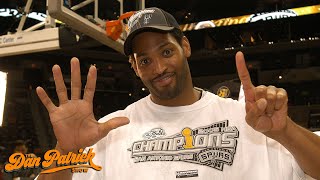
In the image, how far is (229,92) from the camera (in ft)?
12.0

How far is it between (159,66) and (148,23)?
20 cm

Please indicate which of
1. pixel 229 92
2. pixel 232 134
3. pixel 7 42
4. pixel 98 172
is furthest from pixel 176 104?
pixel 7 42

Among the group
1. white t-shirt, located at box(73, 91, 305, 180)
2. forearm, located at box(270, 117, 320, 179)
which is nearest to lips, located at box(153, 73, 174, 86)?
white t-shirt, located at box(73, 91, 305, 180)

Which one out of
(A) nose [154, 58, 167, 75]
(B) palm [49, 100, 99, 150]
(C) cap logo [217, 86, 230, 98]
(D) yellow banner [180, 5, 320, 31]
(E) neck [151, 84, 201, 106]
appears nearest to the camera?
(B) palm [49, 100, 99, 150]

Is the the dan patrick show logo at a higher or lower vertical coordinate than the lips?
lower

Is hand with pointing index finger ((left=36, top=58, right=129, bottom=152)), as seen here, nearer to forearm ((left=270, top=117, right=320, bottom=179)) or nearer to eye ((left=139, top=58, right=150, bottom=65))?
eye ((left=139, top=58, right=150, bottom=65))

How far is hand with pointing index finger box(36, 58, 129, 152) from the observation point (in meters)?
1.47

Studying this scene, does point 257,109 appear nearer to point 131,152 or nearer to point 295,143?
point 295,143

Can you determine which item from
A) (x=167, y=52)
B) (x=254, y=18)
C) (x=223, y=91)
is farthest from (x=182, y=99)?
(x=254, y=18)

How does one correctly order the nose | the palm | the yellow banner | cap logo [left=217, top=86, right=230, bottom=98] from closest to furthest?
the palm, the nose, cap logo [left=217, top=86, right=230, bottom=98], the yellow banner

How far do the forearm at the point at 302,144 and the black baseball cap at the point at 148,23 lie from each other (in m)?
0.64

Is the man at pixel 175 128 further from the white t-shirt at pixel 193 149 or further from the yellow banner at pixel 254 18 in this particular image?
the yellow banner at pixel 254 18

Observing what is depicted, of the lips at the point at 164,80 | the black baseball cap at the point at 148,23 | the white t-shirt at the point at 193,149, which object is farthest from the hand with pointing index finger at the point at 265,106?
the black baseball cap at the point at 148,23

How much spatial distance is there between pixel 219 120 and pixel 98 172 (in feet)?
1.64
